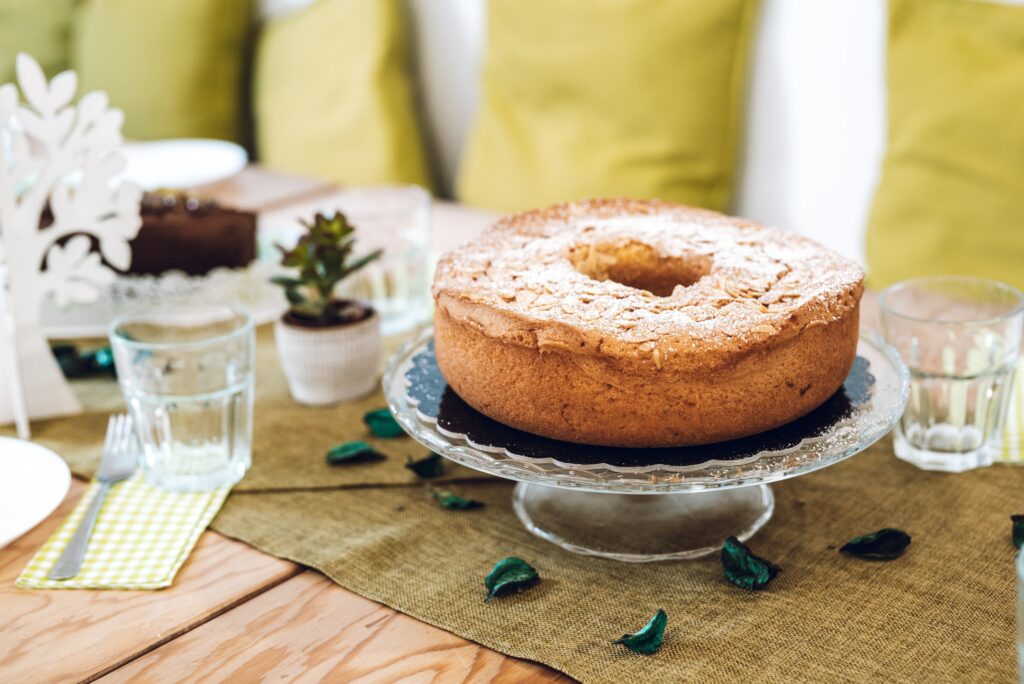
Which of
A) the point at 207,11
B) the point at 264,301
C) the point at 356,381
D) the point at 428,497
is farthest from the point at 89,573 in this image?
the point at 207,11

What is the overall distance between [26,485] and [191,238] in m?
0.58

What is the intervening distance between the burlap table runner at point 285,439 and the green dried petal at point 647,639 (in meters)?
0.33

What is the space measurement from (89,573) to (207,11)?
7.09 ft

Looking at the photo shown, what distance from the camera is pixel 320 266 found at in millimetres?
1272

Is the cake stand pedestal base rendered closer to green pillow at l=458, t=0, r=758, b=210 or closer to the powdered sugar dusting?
the powdered sugar dusting

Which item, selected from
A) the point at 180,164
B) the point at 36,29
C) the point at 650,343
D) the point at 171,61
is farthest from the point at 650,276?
the point at 36,29

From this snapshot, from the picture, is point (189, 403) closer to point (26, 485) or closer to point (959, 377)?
point (26, 485)

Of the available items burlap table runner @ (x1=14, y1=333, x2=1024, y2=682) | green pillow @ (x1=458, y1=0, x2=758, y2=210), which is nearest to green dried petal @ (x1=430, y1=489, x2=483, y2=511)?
burlap table runner @ (x1=14, y1=333, x2=1024, y2=682)

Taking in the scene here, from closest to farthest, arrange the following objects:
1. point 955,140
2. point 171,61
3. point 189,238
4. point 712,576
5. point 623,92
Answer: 1. point 712,576
2. point 189,238
3. point 955,140
4. point 623,92
5. point 171,61

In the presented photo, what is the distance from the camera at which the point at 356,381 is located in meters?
1.32

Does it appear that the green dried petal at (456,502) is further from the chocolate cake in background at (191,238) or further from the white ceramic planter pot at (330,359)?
the chocolate cake in background at (191,238)

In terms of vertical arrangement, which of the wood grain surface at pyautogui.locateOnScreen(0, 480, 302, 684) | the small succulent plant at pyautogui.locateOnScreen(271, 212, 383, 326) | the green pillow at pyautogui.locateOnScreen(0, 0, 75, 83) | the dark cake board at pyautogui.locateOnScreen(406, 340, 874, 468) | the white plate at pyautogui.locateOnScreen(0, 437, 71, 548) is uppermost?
the green pillow at pyautogui.locateOnScreen(0, 0, 75, 83)

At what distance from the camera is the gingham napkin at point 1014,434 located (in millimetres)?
1114

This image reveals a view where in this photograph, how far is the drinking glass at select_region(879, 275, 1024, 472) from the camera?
1086 millimetres
